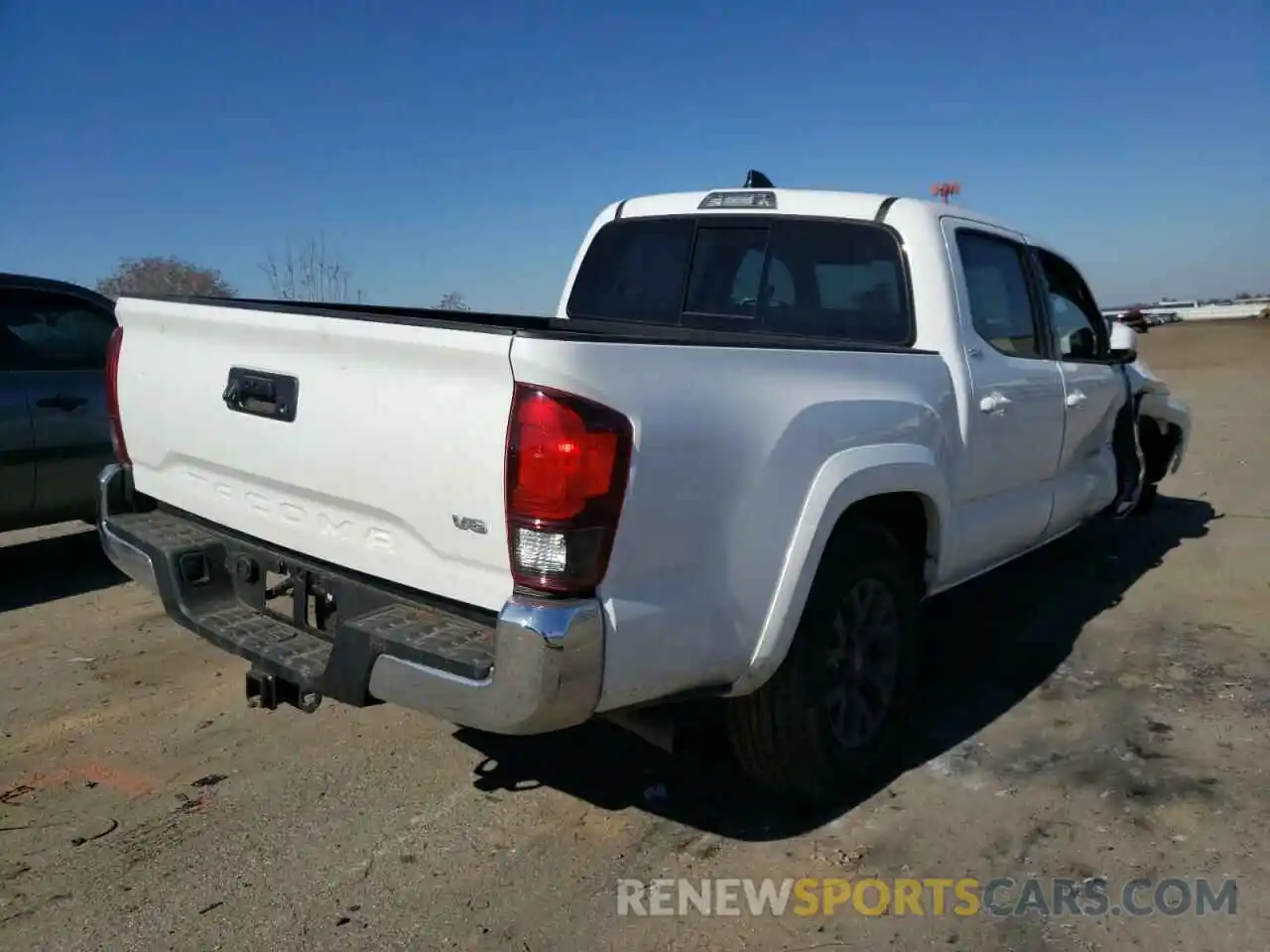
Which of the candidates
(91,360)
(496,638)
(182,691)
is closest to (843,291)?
(496,638)

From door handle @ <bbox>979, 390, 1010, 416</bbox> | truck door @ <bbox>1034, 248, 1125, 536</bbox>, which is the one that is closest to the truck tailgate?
door handle @ <bbox>979, 390, 1010, 416</bbox>

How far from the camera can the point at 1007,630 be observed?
5340 mm

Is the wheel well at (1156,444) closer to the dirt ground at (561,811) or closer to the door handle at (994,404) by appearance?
the dirt ground at (561,811)

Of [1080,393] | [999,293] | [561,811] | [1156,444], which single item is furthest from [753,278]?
[1156,444]

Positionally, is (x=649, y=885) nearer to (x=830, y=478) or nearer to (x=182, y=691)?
(x=830, y=478)

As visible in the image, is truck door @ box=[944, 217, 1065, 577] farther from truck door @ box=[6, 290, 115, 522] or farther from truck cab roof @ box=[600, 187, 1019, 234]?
truck door @ box=[6, 290, 115, 522]

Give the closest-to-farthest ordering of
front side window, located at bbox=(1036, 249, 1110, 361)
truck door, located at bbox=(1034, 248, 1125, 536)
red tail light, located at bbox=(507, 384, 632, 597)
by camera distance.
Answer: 1. red tail light, located at bbox=(507, 384, 632, 597)
2. truck door, located at bbox=(1034, 248, 1125, 536)
3. front side window, located at bbox=(1036, 249, 1110, 361)

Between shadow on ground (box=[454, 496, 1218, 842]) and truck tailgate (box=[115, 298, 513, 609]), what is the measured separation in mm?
1230

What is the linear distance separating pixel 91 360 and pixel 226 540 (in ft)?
12.1

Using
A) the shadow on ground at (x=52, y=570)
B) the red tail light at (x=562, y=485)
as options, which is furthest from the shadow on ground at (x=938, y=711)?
the shadow on ground at (x=52, y=570)

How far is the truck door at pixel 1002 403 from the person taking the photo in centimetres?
411

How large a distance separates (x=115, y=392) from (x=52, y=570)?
11.1ft

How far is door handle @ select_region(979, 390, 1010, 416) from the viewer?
412cm

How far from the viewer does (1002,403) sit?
426 centimetres
